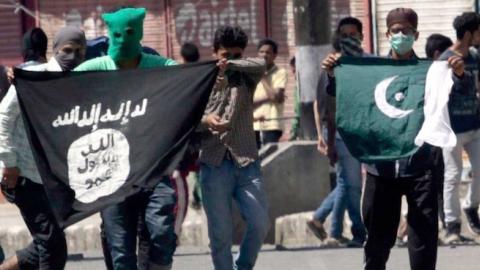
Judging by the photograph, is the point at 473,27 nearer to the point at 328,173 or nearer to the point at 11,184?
the point at 328,173

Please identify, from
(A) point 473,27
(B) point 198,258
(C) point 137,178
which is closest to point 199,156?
(C) point 137,178

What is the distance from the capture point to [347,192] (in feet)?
44.2

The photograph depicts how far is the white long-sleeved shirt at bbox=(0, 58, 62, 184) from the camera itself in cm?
1025

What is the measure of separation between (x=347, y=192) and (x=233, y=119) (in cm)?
330

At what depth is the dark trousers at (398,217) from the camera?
32.3ft

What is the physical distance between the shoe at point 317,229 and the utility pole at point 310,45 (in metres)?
1.24

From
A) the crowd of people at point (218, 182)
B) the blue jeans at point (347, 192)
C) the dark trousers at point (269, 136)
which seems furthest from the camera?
the dark trousers at point (269, 136)

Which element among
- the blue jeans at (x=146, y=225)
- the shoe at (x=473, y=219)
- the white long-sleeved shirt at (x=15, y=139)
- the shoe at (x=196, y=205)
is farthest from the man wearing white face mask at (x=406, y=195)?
the shoe at (x=196, y=205)

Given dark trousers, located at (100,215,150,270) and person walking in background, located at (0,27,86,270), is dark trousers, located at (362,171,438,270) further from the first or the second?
person walking in background, located at (0,27,86,270)

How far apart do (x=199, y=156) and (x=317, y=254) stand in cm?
290

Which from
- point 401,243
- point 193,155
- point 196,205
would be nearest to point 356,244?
point 401,243

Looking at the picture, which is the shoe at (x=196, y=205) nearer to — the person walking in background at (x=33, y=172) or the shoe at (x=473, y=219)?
the shoe at (x=473, y=219)

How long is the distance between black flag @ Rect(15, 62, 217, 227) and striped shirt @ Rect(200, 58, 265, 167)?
0.39 m

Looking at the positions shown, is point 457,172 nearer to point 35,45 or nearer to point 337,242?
point 337,242
